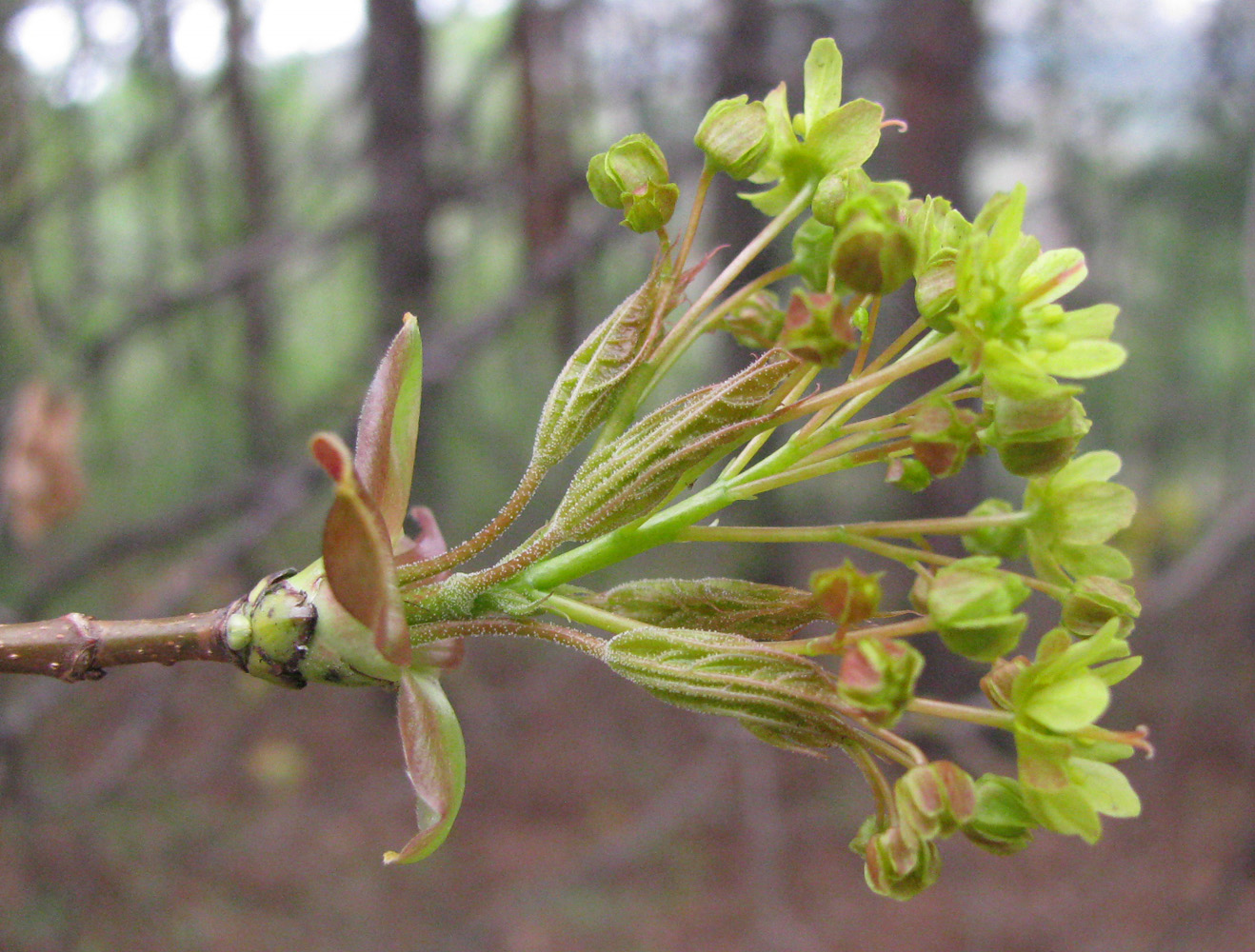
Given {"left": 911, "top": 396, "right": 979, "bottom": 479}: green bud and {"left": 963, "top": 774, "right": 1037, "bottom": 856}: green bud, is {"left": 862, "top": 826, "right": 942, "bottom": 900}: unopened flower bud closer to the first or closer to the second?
{"left": 963, "top": 774, "right": 1037, "bottom": 856}: green bud

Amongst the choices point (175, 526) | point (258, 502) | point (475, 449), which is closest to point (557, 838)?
point (475, 449)

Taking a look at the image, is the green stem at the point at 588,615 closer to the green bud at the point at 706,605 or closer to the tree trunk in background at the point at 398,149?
the green bud at the point at 706,605

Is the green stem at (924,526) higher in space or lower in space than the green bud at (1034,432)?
lower

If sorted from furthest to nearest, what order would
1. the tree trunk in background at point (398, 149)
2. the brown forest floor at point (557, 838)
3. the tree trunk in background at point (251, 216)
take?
the tree trunk in background at point (398, 149)
the brown forest floor at point (557, 838)
the tree trunk in background at point (251, 216)

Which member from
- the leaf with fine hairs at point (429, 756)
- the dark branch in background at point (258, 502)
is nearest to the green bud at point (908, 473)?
the leaf with fine hairs at point (429, 756)

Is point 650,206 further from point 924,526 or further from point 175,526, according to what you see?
point 175,526

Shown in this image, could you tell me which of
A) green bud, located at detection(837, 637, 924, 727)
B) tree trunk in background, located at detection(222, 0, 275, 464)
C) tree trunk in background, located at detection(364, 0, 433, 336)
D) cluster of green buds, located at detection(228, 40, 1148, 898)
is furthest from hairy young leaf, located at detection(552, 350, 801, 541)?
tree trunk in background, located at detection(364, 0, 433, 336)
